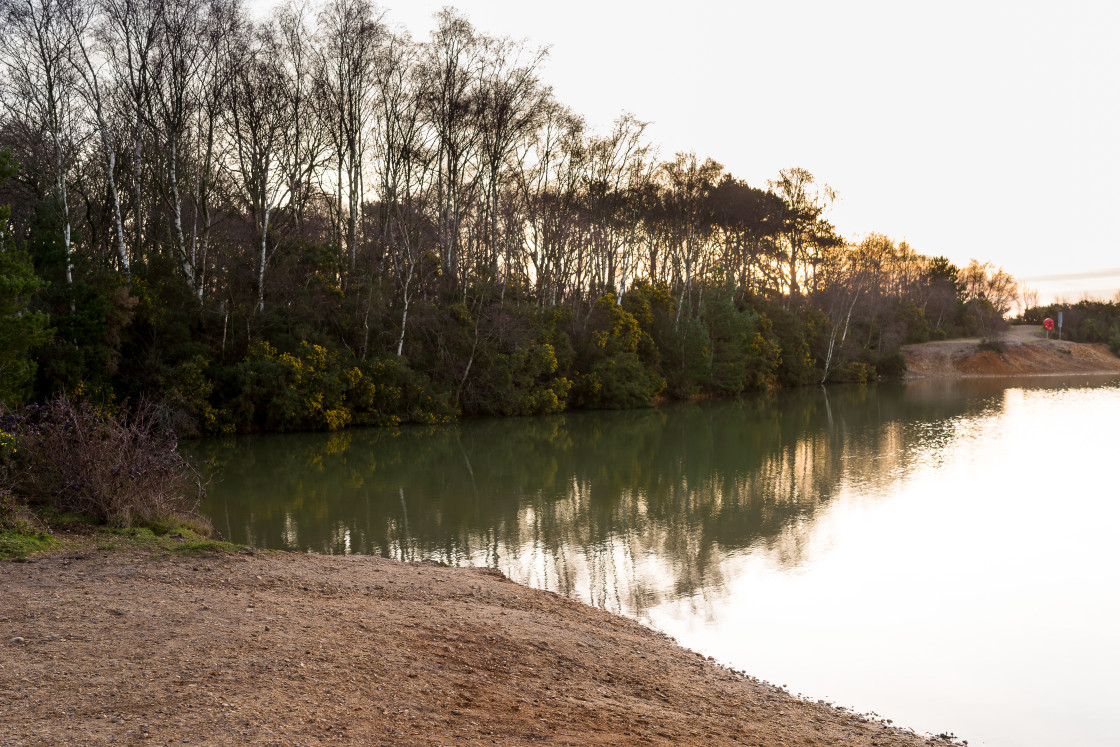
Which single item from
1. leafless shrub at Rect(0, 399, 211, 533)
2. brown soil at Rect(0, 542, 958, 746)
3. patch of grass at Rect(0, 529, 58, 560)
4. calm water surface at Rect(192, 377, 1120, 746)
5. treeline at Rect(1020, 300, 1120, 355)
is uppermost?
treeline at Rect(1020, 300, 1120, 355)

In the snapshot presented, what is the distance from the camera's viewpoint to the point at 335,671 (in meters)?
5.50

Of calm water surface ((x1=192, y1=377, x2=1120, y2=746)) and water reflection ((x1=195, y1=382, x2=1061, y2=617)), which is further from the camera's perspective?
water reflection ((x1=195, y1=382, x2=1061, y2=617))

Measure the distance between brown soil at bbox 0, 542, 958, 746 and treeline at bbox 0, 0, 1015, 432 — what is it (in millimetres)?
9962

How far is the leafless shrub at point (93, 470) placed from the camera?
10375mm

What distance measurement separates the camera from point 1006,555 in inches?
476

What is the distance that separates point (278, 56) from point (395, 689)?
2952cm

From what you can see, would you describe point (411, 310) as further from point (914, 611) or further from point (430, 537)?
point (914, 611)

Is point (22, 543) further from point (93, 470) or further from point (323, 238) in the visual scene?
point (323, 238)

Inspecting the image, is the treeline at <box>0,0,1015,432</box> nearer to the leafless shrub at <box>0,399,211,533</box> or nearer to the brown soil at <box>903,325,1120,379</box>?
the leafless shrub at <box>0,399,211,533</box>

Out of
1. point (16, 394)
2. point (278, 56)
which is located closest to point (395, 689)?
point (16, 394)

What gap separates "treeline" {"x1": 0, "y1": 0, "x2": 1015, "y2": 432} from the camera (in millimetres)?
23469

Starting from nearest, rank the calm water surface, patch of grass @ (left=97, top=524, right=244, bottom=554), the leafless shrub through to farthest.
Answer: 1. the calm water surface
2. patch of grass @ (left=97, top=524, right=244, bottom=554)
3. the leafless shrub

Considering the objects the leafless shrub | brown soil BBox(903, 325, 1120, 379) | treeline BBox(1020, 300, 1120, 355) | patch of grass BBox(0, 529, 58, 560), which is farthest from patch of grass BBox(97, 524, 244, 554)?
treeline BBox(1020, 300, 1120, 355)

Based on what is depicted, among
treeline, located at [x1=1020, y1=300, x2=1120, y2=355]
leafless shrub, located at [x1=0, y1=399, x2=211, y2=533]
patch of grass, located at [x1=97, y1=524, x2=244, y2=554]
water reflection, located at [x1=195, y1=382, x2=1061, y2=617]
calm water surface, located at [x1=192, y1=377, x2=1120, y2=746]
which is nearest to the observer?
calm water surface, located at [x1=192, y1=377, x2=1120, y2=746]
